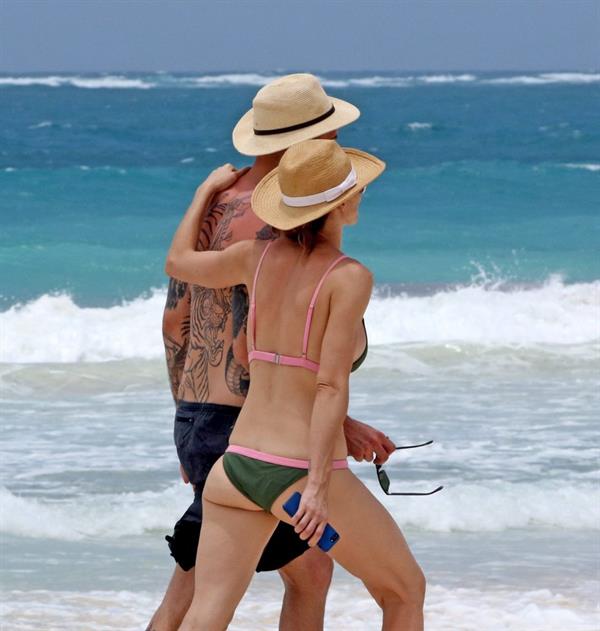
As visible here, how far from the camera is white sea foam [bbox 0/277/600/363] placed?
10.8 meters

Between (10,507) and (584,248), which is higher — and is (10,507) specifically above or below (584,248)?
above

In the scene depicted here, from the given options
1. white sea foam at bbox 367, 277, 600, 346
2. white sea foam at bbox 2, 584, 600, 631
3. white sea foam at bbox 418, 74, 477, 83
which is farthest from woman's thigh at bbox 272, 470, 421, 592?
white sea foam at bbox 418, 74, 477, 83

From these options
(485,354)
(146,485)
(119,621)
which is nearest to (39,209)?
(485,354)

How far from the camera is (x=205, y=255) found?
9.61 feet

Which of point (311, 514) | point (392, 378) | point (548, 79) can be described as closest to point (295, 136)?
point (311, 514)

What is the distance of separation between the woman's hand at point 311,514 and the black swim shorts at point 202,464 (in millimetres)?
288

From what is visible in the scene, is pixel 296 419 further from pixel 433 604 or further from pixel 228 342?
pixel 433 604

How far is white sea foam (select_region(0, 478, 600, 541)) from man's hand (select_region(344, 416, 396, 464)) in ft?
8.76

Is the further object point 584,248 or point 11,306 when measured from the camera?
point 584,248

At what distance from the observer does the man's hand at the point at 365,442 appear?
302 cm

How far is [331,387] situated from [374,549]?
36cm

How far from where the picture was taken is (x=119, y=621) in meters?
4.49

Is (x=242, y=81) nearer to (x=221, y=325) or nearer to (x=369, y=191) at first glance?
(x=369, y=191)

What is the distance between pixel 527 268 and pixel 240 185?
1423cm
